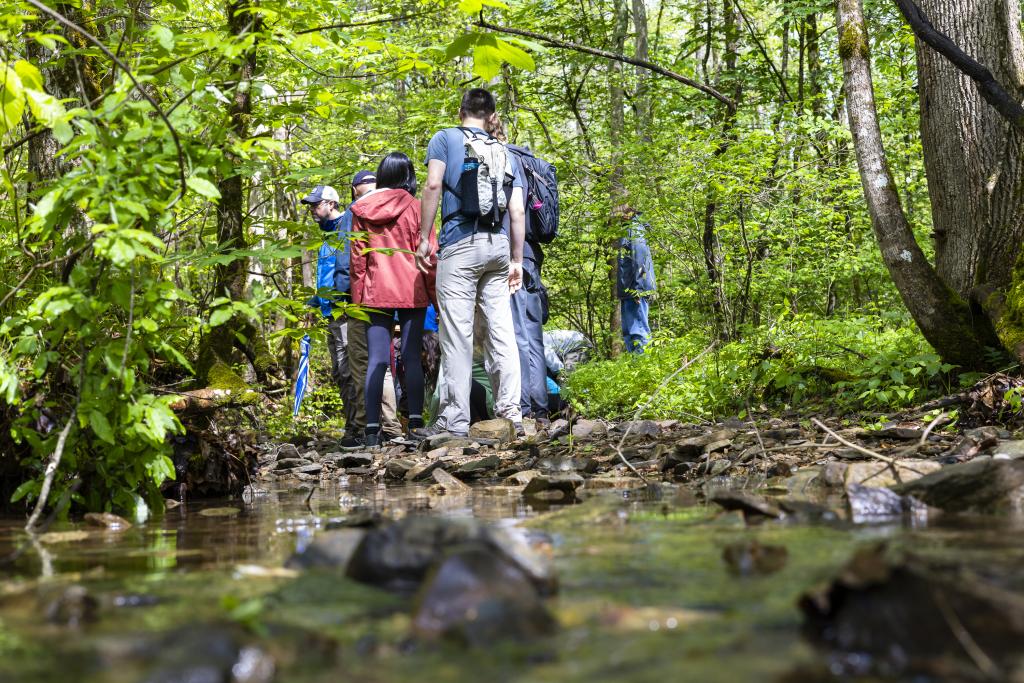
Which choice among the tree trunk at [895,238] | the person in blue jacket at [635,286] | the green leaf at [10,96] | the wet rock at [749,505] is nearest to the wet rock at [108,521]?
the green leaf at [10,96]

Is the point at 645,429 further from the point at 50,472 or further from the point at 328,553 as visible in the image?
the point at 328,553

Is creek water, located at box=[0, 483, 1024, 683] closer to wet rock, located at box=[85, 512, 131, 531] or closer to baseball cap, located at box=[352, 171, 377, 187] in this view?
wet rock, located at box=[85, 512, 131, 531]

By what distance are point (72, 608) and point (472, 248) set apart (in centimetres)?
562

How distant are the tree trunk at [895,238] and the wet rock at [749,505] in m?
3.76

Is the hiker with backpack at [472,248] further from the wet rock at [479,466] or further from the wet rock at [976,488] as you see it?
the wet rock at [976,488]

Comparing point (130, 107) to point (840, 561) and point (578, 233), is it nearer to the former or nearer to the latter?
point (840, 561)

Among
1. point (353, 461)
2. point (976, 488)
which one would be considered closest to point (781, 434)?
point (976, 488)

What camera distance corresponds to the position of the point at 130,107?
3020mm

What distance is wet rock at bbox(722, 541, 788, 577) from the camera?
199 cm

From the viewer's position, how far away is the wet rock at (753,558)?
199 cm

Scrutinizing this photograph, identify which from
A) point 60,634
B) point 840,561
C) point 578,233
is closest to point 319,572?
point 60,634

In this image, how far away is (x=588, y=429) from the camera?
718 cm

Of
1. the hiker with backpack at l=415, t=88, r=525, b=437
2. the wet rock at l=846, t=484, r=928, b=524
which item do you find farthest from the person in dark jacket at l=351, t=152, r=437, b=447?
the wet rock at l=846, t=484, r=928, b=524

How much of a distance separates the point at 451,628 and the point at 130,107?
88.9 inches
